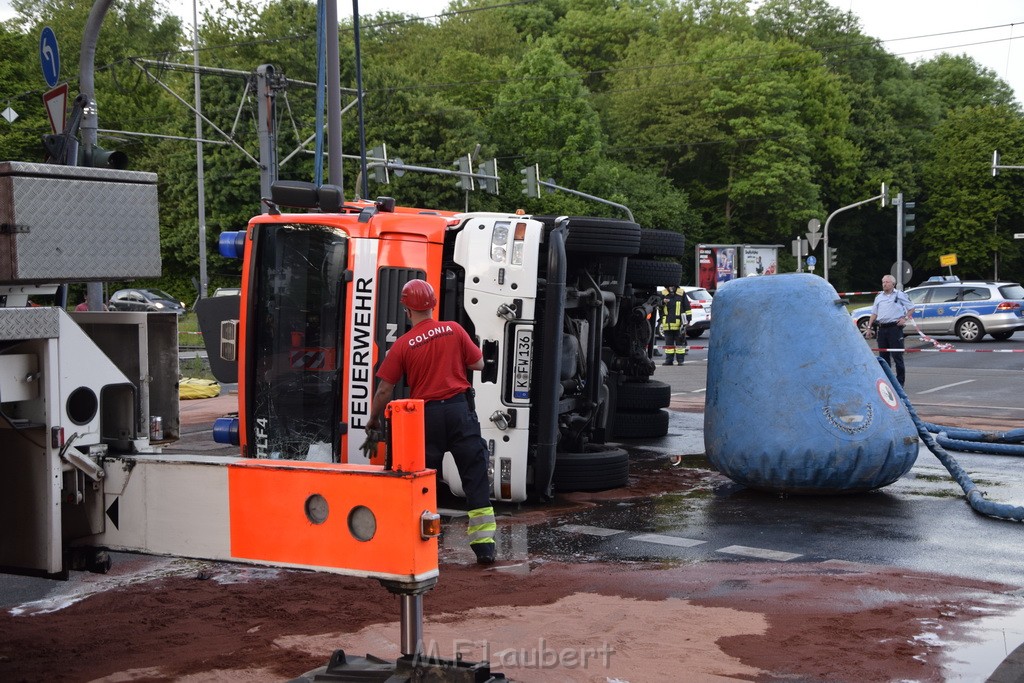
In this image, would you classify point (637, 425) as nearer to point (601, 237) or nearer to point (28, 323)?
point (601, 237)

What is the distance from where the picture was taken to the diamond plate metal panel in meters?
4.42

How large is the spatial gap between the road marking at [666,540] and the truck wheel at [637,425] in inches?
194

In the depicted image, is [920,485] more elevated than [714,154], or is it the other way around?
[714,154]

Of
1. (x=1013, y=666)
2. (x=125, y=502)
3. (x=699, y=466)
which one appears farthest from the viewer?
(x=699, y=466)

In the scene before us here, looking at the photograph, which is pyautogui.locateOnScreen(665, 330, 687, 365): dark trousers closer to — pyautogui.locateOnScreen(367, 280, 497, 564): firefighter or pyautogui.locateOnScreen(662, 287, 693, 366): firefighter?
pyautogui.locateOnScreen(662, 287, 693, 366): firefighter

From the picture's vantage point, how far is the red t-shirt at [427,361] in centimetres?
724

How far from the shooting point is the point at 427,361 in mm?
7254

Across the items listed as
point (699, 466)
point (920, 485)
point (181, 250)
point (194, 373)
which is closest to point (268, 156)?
point (194, 373)

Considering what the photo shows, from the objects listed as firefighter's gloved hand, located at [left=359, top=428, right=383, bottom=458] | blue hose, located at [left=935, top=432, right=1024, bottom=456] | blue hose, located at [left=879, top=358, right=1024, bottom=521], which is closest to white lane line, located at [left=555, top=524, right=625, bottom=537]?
firefighter's gloved hand, located at [left=359, top=428, right=383, bottom=458]

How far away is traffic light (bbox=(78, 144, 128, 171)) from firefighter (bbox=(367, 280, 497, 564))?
2.03 meters

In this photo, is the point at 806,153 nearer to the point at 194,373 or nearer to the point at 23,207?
the point at 194,373

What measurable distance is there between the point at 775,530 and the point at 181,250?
4708 cm

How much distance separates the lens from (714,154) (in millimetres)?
65875

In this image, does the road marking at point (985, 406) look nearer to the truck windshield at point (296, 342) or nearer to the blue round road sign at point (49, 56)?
the truck windshield at point (296, 342)
